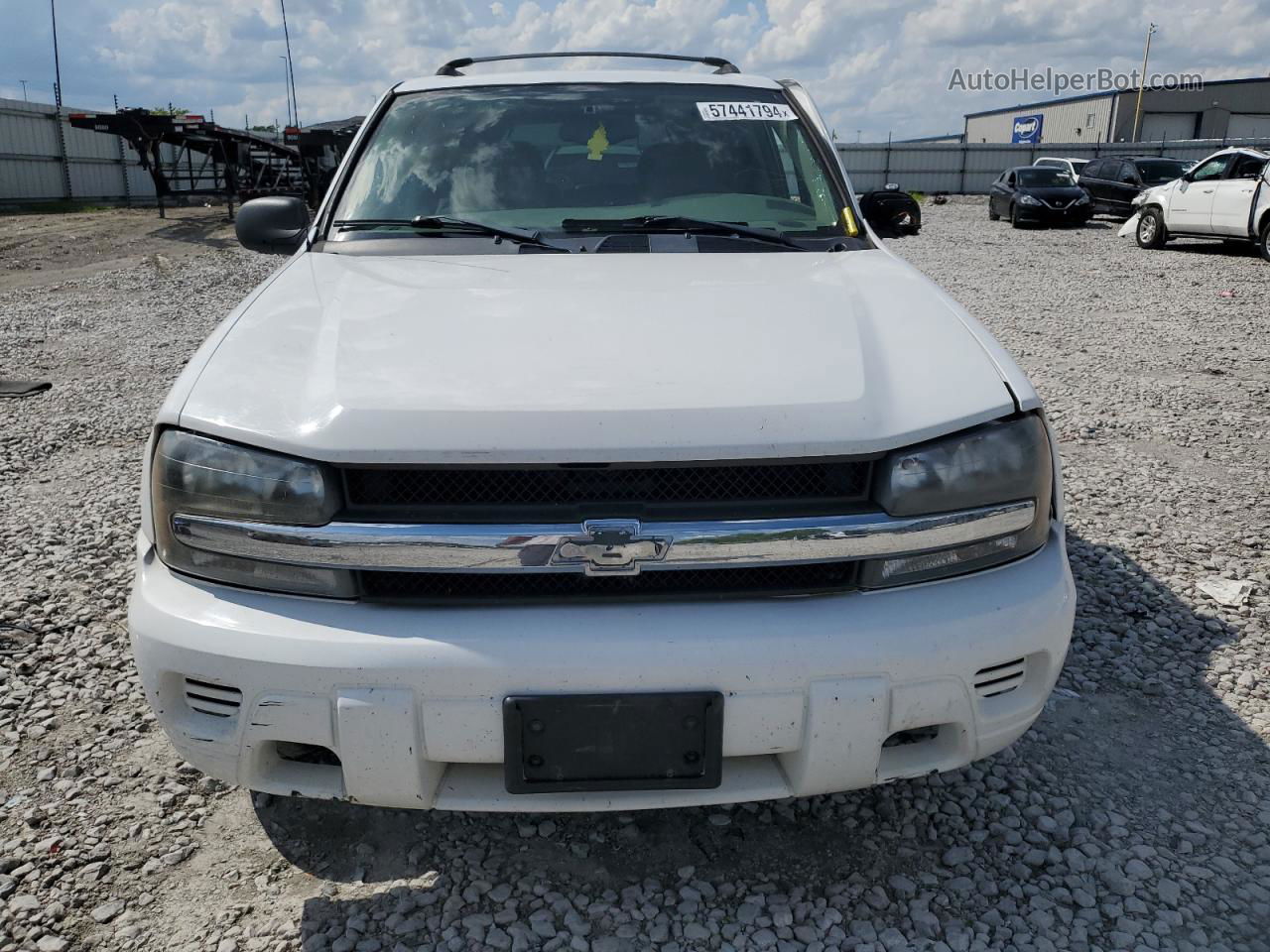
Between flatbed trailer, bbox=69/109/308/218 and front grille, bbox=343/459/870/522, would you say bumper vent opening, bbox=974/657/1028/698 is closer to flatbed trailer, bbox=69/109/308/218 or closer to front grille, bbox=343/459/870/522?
front grille, bbox=343/459/870/522

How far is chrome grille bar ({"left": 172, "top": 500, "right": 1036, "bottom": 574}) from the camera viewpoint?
70.0 inches

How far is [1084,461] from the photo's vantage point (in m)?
5.17

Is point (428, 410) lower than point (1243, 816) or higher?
higher

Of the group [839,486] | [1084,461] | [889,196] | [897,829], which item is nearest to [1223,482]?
[1084,461]

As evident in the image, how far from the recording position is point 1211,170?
49.1 feet

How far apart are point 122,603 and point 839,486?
281 cm

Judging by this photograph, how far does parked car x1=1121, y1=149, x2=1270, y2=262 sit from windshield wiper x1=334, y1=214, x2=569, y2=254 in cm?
1444

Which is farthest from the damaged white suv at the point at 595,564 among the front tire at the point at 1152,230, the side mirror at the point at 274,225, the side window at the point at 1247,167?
the front tire at the point at 1152,230

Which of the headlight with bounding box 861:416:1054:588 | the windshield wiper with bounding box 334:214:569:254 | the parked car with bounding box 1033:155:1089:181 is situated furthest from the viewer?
the parked car with bounding box 1033:155:1089:181

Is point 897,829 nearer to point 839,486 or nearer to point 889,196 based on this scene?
point 839,486

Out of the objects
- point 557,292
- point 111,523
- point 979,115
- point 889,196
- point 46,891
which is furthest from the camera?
point 979,115

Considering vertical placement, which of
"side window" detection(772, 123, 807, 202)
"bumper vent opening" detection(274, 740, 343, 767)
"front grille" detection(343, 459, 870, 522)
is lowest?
"bumper vent opening" detection(274, 740, 343, 767)

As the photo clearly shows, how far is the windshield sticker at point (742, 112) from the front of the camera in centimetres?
329

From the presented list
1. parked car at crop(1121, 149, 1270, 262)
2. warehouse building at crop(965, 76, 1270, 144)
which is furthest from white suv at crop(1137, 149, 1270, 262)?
warehouse building at crop(965, 76, 1270, 144)
